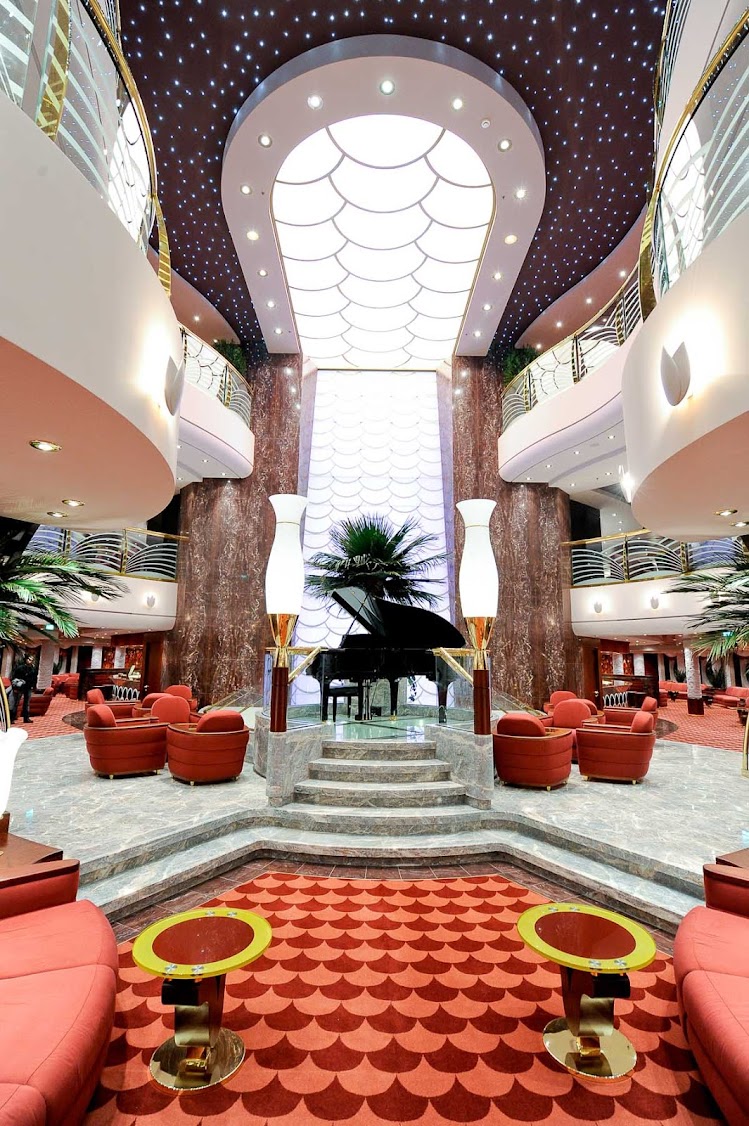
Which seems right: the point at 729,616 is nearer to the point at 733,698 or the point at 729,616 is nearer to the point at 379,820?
the point at 379,820

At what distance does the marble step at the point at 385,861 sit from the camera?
3.48 m

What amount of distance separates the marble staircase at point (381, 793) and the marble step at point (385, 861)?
0.29ft

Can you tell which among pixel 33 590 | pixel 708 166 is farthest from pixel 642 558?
pixel 33 590

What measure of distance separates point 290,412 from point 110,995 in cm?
1111

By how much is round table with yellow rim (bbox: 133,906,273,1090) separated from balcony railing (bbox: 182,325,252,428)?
9.22m

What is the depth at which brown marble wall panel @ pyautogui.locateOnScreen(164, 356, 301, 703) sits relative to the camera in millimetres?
10992

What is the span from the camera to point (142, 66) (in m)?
6.81

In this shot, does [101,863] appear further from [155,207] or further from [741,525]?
[741,525]

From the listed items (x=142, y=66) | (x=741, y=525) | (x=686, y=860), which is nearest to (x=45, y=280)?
(x=686, y=860)

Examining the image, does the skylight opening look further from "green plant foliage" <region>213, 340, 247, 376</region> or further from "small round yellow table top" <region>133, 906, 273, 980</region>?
"small round yellow table top" <region>133, 906, 273, 980</region>

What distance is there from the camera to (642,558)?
33.7 ft

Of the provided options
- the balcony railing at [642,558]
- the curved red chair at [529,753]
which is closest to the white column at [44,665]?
the balcony railing at [642,558]

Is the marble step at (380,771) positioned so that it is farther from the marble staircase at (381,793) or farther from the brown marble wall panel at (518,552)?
the brown marble wall panel at (518,552)

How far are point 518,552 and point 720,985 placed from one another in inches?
375
